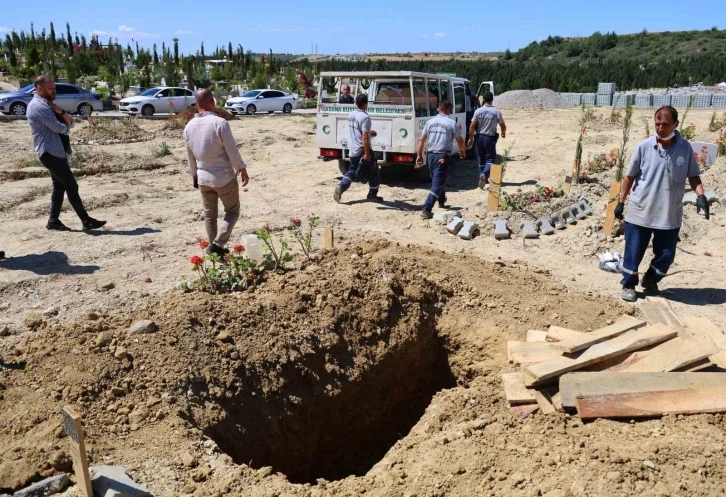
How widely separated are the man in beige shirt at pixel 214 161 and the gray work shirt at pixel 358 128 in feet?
11.0

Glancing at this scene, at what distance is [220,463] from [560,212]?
5.94 meters

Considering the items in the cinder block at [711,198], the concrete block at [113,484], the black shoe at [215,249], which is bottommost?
the concrete block at [113,484]

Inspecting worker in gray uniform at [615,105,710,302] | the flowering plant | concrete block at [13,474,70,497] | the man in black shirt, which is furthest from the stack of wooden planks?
the man in black shirt

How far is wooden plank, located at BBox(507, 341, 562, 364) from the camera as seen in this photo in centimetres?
410

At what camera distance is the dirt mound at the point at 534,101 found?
2717cm

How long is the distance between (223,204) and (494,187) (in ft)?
13.1

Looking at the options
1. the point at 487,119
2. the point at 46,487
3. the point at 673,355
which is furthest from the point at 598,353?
the point at 487,119

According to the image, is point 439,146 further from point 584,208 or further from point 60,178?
point 60,178

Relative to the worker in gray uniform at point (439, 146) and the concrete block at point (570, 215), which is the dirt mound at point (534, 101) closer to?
the worker in gray uniform at point (439, 146)

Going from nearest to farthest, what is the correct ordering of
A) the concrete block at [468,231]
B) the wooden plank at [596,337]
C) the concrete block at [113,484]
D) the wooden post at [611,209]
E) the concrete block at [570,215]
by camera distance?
the concrete block at [113,484] < the wooden plank at [596,337] < the wooden post at [611,209] < the concrete block at [468,231] < the concrete block at [570,215]

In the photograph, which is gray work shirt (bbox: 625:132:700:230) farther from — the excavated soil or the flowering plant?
the flowering plant

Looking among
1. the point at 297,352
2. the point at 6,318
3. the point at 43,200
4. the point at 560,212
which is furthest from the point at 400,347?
the point at 43,200

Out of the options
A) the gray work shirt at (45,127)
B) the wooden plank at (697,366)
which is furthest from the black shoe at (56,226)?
the wooden plank at (697,366)

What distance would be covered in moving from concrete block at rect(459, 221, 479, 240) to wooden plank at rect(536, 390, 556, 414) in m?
4.12
